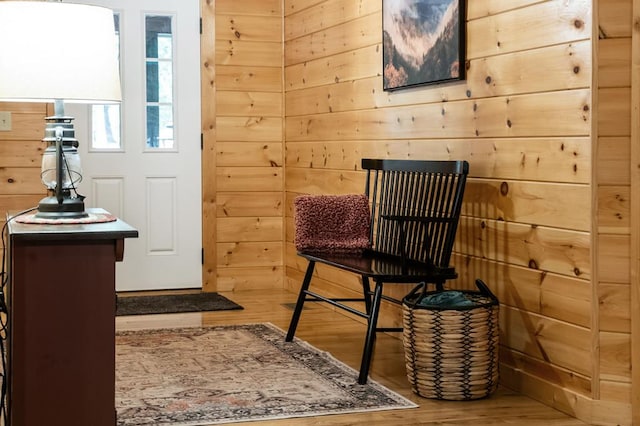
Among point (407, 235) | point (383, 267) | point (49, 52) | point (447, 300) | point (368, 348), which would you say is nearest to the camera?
point (49, 52)

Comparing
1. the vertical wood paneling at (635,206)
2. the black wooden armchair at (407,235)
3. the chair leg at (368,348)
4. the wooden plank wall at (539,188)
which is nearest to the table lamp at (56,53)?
the black wooden armchair at (407,235)

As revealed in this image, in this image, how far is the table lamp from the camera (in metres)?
2.81

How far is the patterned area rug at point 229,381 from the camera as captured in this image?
11.0 feet

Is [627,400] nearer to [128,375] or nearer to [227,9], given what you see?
[128,375]

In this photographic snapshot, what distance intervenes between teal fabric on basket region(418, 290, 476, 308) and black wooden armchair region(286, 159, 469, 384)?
78 millimetres

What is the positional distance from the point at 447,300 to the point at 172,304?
2.33 m

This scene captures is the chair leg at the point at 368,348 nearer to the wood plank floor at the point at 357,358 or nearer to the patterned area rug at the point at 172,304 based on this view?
the wood plank floor at the point at 357,358

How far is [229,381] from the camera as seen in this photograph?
3766mm

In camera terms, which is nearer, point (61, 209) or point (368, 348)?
point (61, 209)

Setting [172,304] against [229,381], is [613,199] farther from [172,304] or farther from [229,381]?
[172,304]

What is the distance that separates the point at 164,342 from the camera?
4.51m

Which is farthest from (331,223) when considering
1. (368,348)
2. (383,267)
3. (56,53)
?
(56,53)

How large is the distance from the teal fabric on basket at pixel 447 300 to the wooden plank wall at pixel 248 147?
104 inches

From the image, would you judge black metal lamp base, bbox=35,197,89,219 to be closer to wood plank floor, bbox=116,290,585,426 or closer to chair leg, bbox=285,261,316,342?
wood plank floor, bbox=116,290,585,426
